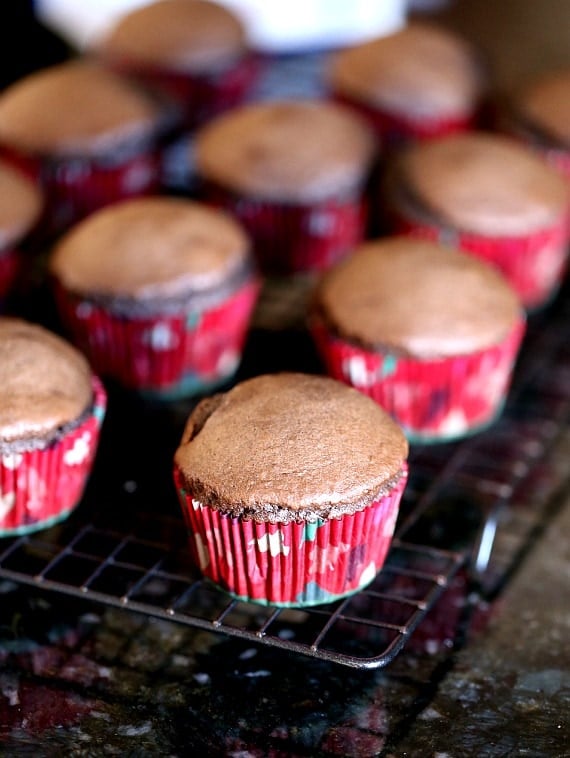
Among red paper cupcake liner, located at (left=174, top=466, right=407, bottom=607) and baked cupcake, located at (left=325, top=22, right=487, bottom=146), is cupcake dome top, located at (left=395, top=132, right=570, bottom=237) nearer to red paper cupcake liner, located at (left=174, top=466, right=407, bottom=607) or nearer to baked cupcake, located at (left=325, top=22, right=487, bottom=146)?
baked cupcake, located at (left=325, top=22, right=487, bottom=146)

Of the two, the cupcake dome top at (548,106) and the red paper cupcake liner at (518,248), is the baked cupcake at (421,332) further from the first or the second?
the cupcake dome top at (548,106)

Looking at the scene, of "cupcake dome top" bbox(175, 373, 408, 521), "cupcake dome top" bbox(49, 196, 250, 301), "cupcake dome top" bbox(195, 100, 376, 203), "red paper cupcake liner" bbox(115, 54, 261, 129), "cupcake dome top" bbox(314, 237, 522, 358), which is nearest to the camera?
"cupcake dome top" bbox(175, 373, 408, 521)

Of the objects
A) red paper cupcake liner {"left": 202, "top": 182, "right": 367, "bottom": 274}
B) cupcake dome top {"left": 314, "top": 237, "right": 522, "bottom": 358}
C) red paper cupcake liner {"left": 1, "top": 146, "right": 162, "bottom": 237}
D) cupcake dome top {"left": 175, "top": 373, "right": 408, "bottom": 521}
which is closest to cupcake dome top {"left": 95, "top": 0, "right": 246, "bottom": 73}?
red paper cupcake liner {"left": 1, "top": 146, "right": 162, "bottom": 237}

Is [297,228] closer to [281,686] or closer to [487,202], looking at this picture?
[487,202]

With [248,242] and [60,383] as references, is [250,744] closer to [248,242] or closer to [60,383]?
[60,383]

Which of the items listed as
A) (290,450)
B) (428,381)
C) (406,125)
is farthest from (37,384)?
(406,125)
